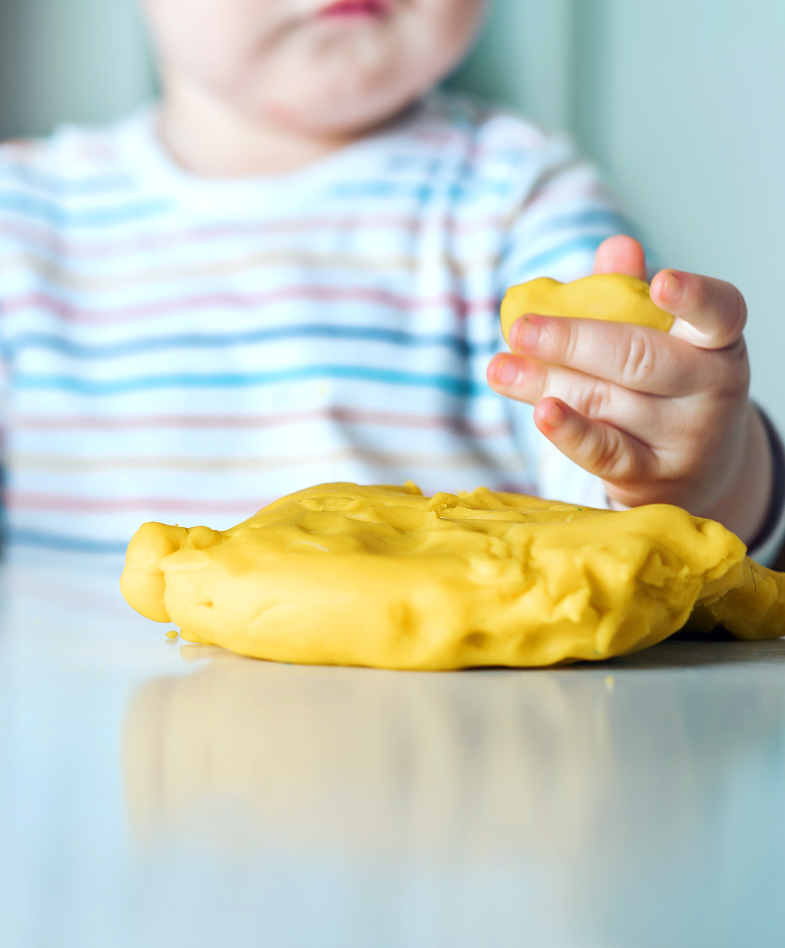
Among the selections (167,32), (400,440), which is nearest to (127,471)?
(400,440)

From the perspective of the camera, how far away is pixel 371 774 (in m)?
0.23

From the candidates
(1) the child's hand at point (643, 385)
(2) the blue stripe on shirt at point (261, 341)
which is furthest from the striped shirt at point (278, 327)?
(1) the child's hand at point (643, 385)

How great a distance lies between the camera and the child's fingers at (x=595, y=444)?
386 millimetres

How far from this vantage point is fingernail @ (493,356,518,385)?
401 mm

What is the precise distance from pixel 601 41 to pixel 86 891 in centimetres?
141

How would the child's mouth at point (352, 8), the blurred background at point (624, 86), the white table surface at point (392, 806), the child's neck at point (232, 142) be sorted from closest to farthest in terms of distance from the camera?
the white table surface at point (392, 806)
the child's mouth at point (352, 8)
the child's neck at point (232, 142)
the blurred background at point (624, 86)

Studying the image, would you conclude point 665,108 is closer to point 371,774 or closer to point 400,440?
point 400,440

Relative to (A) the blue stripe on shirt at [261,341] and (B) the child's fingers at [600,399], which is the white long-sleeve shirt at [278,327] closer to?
(A) the blue stripe on shirt at [261,341]

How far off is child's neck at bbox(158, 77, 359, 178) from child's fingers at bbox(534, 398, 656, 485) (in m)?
0.66

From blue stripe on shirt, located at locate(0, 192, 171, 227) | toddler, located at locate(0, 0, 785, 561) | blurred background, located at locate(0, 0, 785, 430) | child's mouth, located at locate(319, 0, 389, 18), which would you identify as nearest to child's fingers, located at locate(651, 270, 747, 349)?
toddler, located at locate(0, 0, 785, 561)

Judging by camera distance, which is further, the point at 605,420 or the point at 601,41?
the point at 601,41

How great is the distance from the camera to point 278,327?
883 mm

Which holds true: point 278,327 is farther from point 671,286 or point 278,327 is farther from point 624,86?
point 624,86

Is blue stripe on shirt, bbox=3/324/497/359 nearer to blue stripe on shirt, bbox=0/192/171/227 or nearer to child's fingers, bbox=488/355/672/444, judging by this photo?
blue stripe on shirt, bbox=0/192/171/227
